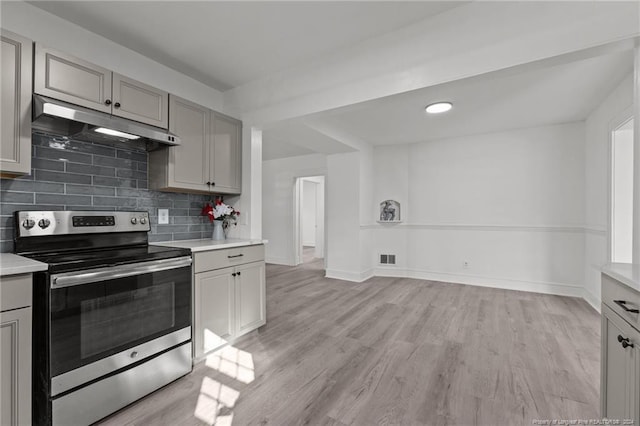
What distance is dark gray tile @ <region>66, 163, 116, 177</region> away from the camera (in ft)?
6.78

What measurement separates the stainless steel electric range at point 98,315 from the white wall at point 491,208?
4.05 metres

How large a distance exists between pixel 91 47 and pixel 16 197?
3.95 feet

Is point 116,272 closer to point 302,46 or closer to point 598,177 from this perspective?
point 302,46

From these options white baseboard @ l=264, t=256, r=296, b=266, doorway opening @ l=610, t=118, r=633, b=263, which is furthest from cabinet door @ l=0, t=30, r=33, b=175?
white baseboard @ l=264, t=256, r=296, b=266

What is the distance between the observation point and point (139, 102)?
2178 mm

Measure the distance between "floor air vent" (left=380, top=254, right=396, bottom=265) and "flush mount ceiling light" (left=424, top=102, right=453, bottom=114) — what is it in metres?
2.74

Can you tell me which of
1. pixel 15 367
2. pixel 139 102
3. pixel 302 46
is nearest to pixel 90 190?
pixel 139 102

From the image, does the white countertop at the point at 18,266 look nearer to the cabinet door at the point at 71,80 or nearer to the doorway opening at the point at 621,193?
the cabinet door at the point at 71,80

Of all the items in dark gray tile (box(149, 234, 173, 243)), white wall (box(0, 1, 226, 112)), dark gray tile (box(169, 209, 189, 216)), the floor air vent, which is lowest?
the floor air vent

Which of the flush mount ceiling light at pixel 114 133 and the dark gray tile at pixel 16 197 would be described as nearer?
the dark gray tile at pixel 16 197

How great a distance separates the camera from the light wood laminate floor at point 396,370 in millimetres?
1677

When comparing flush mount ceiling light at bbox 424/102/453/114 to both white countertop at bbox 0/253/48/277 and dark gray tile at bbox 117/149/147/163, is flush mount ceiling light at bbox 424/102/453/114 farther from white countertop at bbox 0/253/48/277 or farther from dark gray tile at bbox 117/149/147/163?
white countertop at bbox 0/253/48/277

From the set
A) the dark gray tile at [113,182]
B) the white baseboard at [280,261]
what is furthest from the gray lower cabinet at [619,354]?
the white baseboard at [280,261]

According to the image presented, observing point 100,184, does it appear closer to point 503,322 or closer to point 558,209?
point 503,322
